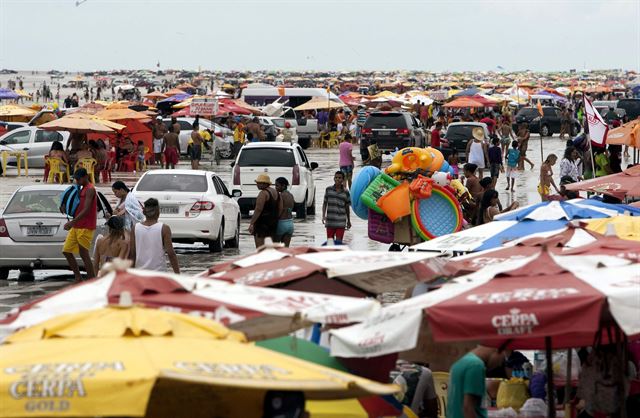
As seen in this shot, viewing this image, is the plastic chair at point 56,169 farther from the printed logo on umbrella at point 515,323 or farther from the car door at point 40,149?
the printed logo on umbrella at point 515,323

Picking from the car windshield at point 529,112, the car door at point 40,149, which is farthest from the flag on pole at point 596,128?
the car windshield at point 529,112

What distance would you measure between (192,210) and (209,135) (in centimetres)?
2756

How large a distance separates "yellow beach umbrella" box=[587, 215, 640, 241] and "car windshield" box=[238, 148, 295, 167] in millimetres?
15579

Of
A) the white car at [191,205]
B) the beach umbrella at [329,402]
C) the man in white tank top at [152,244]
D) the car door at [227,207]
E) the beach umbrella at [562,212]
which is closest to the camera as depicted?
the beach umbrella at [329,402]

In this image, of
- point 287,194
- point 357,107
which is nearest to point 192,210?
point 287,194

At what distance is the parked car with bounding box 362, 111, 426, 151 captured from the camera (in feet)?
164

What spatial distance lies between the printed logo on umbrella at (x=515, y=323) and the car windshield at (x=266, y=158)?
20.1 m

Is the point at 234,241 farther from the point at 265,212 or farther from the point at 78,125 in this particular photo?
the point at 78,125

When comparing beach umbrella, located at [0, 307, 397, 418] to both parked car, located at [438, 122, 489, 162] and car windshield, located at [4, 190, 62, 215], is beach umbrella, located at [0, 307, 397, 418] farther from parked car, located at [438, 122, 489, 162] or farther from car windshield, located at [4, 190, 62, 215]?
parked car, located at [438, 122, 489, 162]

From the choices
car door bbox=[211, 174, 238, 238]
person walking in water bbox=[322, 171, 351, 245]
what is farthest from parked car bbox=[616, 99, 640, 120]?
person walking in water bbox=[322, 171, 351, 245]

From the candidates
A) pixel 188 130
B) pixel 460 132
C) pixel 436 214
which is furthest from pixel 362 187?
pixel 188 130

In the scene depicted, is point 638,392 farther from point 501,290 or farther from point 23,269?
point 23,269

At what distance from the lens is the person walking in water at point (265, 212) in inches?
781

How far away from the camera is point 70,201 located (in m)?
18.9
